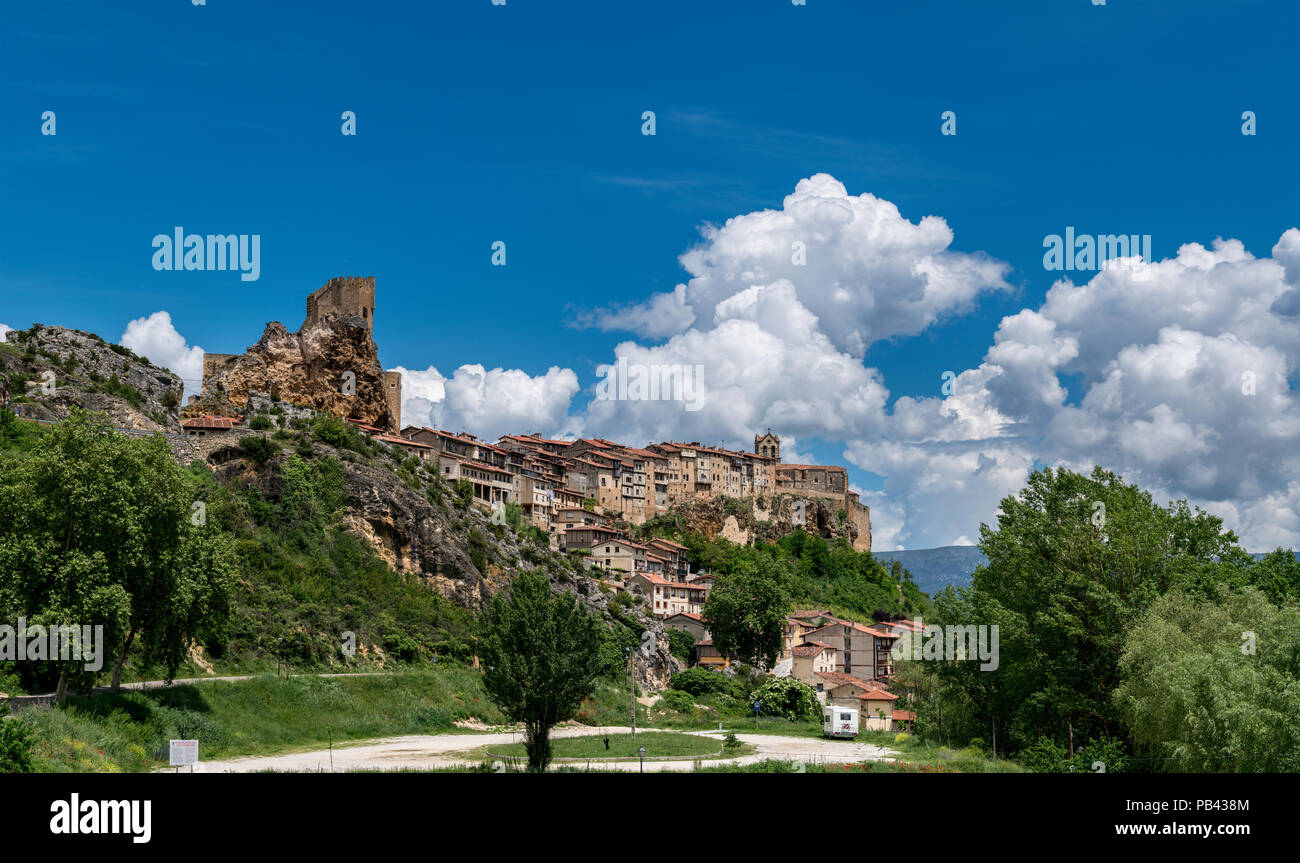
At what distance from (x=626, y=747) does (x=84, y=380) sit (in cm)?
4901

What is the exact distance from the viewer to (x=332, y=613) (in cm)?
5488

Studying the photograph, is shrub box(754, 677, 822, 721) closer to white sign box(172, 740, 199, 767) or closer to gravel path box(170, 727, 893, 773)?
gravel path box(170, 727, 893, 773)

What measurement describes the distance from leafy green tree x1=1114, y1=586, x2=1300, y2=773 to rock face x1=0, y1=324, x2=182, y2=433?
55817 mm

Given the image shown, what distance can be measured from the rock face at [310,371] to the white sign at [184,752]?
58416 millimetres

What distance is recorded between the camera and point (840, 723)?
5809 centimetres

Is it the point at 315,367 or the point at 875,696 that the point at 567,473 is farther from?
the point at 875,696

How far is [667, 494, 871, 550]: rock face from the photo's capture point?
14525 cm

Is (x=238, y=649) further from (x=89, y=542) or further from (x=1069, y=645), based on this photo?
(x=1069, y=645)

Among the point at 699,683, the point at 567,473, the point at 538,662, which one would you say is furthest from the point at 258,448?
the point at 567,473

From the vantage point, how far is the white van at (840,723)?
2281 inches

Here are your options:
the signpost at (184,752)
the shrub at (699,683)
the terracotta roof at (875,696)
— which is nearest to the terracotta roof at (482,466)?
the shrub at (699,683)

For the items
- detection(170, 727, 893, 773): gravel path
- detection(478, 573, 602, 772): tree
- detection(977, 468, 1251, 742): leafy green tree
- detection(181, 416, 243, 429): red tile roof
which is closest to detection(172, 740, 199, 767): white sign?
detection(170, 727, 893, 773): gravel path

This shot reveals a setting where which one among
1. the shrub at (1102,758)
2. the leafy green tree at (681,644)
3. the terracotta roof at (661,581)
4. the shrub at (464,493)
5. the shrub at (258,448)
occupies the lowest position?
the leafy green tree at (681,644)

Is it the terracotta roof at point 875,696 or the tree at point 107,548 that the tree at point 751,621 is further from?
the tree at point 107,548
